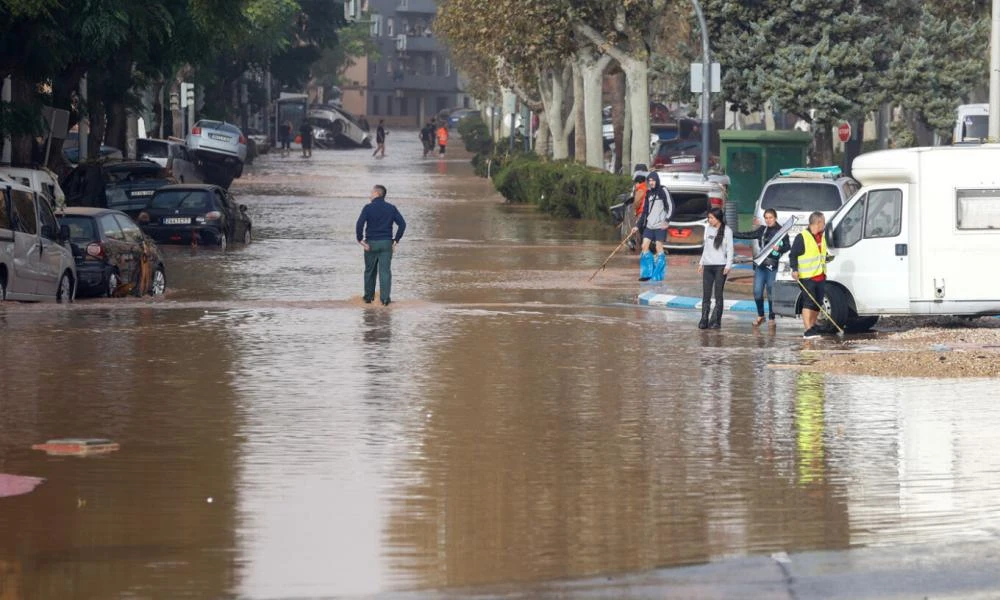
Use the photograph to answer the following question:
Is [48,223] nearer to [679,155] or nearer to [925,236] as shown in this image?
[925,236]

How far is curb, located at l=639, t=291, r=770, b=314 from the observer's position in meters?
24.6

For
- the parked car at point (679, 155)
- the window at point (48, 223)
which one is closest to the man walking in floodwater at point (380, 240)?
the window at point (48, 223)

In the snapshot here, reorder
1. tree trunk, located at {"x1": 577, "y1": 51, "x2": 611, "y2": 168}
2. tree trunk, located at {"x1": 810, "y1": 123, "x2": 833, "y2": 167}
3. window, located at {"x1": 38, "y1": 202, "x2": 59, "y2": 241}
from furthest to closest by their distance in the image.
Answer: tree trunk, located at {"x1": 577, "y1": 51, "x2": 611, "y2": 168} < tree trunk, located at {"x1": 810, "y1": 123, "x2": 833, "y2": 167} < window, located at {"x1": 38, "y1": 202, "x2": 59, "y2": 241}

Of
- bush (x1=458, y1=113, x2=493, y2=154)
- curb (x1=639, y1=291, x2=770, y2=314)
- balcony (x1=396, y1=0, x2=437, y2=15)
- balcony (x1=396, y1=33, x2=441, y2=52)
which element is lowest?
curb (x1=639, y1=291, x2=770, y2=314)

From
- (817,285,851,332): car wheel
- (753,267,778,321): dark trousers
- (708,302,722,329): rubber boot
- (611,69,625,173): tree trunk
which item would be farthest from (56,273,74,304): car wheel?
(611,69,625,173): tree trunk

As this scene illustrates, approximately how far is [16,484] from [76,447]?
1334mm

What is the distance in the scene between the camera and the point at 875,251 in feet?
69.6

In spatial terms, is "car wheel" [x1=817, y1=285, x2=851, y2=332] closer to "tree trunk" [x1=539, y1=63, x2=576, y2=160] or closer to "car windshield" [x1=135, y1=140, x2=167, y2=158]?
"car windshield" [x1=135, y1=140, x2=167, y2=158]

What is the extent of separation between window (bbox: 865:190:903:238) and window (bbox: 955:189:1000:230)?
626 millimetres

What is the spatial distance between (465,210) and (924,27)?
12.3 m

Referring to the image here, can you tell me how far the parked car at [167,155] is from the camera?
2058 inches

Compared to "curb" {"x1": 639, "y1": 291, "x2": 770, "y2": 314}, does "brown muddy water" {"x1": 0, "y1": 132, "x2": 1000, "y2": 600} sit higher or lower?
lower

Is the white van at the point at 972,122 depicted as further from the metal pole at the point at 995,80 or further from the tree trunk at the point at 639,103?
the metal pole at the point at 995,80

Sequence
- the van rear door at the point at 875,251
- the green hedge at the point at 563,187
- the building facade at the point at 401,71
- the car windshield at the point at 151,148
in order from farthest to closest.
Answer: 1. the building facade at the point at 401,71
2. the car windshield at the point at 151,148
3. the green hedge at the point at 563,187
4. the van rear door at the point at 875,251
